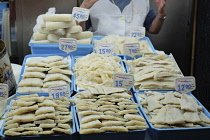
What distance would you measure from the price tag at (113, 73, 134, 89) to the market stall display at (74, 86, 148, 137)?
0.22 ft

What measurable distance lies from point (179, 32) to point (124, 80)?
2232mm

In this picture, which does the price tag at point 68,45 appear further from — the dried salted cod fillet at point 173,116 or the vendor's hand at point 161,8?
the vendor's hand at point 161,8

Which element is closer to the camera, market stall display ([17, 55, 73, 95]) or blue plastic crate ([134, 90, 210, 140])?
blue plastic crate ([134, 90, 210, 140])

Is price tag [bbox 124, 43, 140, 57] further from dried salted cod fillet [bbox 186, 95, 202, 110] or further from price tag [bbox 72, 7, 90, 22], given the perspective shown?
dried salted cod fillet [bbox 186, 95, 202, 110]

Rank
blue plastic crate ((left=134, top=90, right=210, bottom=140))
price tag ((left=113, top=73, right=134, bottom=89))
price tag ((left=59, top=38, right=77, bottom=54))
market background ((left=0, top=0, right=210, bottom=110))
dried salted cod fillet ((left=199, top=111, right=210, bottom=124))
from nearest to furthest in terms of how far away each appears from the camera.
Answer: blue plastic crate ((left=134, top=90, right=210, bottom=140)) < dried salted cod fillet ((left=199, top=111, right=210, bottom=124)) < price tag ((left=113, top=73, right=134, bottom=89)) < price tag ((left=59, top=38, right=77, bottom=54)) < market background ((left=0, top=0, right=210, bottom=110))

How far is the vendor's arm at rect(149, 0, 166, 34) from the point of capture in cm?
378

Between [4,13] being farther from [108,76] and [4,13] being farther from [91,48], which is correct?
[108,76]

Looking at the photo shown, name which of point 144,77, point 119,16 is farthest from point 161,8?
point 144,77

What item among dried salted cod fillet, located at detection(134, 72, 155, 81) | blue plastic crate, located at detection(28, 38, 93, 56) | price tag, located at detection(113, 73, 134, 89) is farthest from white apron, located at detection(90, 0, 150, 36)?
price tag, located at detection(113, 73, 134, 89)

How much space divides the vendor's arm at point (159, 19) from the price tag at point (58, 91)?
78.1 inches

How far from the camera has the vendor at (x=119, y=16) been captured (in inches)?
152

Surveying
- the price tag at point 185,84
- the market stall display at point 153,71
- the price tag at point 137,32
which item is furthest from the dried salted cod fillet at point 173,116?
the price tag at point 137,32

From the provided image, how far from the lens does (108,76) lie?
2.49 m

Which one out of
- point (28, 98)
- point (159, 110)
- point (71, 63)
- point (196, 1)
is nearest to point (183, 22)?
point (196, 1)
